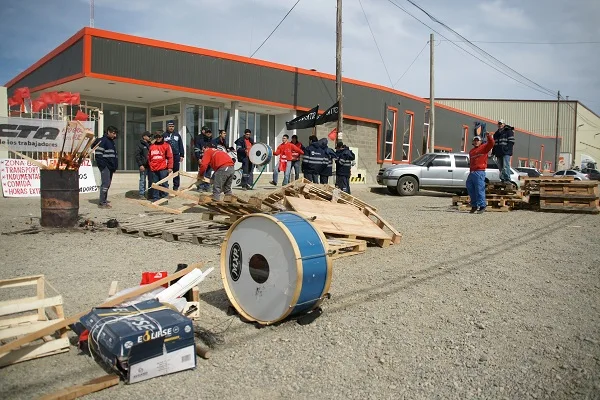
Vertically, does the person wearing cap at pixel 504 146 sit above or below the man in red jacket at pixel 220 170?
above

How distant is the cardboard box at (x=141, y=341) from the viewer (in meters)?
2.95

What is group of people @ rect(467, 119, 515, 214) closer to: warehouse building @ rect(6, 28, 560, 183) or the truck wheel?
the truck wheel

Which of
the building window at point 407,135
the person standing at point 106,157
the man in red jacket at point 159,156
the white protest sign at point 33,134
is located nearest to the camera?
the person standing at point 106,157

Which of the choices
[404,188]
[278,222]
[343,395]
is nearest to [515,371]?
[343,395]

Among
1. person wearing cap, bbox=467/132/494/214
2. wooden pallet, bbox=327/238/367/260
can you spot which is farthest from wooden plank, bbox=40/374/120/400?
person wearing cap, bbox=467/132/494/214

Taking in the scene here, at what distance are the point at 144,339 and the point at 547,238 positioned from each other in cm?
737

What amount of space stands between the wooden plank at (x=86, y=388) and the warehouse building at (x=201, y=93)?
13006 millimetres

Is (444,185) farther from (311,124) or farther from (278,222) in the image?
(278,222)

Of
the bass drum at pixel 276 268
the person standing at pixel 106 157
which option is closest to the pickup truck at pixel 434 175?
the person standing at pixel 106 157

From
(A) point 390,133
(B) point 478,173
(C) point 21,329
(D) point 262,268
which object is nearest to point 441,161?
(B) point 478,173

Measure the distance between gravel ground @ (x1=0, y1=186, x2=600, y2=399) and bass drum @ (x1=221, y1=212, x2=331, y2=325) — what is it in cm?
21

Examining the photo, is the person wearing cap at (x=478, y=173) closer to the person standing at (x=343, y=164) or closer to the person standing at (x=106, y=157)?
the person standing at (x=343, y=164)

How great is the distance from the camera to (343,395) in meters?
2.94

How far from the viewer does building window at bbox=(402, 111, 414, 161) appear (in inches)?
1039
